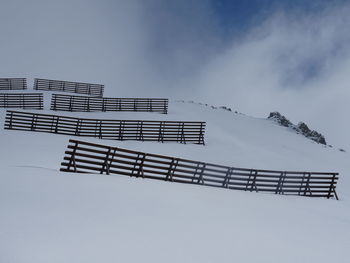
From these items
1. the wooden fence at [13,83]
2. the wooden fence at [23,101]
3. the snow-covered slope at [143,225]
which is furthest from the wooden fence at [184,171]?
the wooden fence at [13,83]

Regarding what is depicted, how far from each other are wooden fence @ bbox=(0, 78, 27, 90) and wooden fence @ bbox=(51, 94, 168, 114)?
1236 cm

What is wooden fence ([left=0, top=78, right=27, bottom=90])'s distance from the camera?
49531 mm

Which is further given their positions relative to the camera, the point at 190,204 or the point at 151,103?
the point at 151,103

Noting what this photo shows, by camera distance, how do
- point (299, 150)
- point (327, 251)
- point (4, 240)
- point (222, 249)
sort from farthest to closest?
point (299, 150) → point (327, 251) → point (222, 249) → point (4, 240)

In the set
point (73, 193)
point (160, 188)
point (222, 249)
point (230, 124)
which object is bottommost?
point (230, 124)

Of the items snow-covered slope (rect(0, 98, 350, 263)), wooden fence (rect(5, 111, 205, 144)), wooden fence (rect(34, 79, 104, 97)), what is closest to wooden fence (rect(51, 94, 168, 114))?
wooden fence (rect(5, 111, 205, 144))

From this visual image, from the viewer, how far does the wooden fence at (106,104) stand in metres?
39.6

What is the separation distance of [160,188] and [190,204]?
7.05 feet

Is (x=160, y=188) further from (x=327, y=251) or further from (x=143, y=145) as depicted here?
(x=143, y=145)

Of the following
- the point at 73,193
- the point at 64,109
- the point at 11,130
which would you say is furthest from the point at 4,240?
the point at 64,109

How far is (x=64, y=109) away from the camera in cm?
3938

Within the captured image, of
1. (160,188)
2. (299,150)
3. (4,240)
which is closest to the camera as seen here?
(4,240)

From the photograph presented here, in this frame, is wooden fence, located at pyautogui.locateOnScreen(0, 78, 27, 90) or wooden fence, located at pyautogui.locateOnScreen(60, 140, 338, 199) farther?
wooden fence, located at pyautogui.locateOnScreen(0, 78, 27, 90)

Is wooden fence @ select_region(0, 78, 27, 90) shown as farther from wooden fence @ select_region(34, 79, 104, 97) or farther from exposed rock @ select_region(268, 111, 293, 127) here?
exposed rock @ select_region(268, 111, 293, 127)
